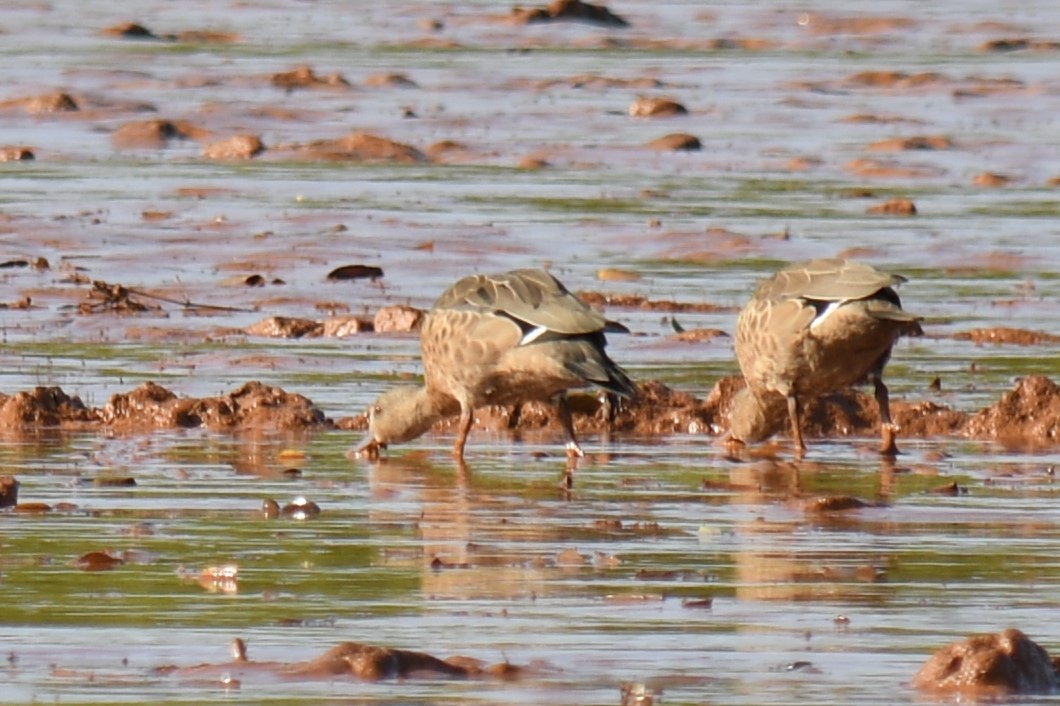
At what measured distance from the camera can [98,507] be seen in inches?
340

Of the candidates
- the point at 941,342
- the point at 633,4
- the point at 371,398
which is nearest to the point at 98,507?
the point at 371,398

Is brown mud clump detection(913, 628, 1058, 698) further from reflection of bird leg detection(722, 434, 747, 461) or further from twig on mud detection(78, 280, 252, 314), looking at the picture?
twig on mud detection(78, 280, 252, 314)

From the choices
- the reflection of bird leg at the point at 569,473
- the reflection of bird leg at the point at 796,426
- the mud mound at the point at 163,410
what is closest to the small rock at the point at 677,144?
the reflection of bird leg at the point at 796,426

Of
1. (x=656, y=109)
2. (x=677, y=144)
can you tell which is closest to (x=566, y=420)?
(x=677, y=144)

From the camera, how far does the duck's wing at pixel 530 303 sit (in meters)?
10.5

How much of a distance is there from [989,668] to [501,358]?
17.1 ft

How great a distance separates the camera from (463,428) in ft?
35.6

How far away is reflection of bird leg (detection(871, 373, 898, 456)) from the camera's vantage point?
10656 millimetres

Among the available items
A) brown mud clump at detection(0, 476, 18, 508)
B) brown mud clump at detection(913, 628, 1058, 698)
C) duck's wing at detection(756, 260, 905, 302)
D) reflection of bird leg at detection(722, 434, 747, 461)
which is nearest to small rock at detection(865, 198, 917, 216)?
duck's wing at detection(756, 260, 905, 302)

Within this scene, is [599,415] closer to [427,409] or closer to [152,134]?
[427,409]

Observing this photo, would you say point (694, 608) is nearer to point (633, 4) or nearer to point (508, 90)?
point (508, 90)

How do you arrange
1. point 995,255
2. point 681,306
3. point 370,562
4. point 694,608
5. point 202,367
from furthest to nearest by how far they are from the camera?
point 995,255
point 681,306
point 202,367
point 370,562
point 694,608

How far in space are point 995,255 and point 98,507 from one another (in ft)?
33.3

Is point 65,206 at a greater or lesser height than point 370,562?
greater
